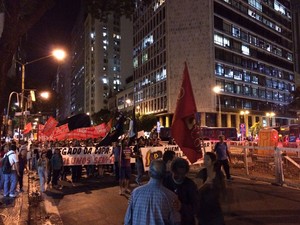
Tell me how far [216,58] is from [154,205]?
64.7m

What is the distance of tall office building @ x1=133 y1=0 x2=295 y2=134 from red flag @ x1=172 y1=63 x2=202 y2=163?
57.1 m

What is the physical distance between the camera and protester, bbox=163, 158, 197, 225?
13.7 feet

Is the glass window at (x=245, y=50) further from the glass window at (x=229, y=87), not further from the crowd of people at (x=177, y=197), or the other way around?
the crowd of people at (x=177, y=197)

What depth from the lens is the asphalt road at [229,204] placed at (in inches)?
323

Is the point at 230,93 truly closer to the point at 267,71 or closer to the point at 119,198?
the point at 267,71

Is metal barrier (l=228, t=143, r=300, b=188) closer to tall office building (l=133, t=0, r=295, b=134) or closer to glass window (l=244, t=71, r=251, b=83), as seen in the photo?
tall office building (l=133, t=0, r=295, b=134)

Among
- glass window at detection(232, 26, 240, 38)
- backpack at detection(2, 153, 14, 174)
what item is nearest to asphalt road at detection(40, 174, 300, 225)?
backpack at detection(2, 153, 14, 174)

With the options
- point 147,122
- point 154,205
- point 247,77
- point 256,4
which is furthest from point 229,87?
point 154,205

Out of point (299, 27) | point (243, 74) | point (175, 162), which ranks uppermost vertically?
point (299, 27)

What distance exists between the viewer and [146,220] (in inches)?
139

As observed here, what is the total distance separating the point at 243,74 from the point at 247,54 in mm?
5050

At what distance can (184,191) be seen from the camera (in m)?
4.24

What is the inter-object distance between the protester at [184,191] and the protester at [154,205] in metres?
0.58

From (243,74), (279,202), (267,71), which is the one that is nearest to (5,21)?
(279,202)
